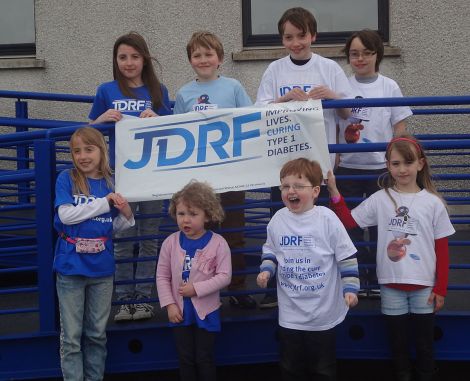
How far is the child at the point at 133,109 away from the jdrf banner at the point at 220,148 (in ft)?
0.87

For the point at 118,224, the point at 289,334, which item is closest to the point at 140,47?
the point at 118,224

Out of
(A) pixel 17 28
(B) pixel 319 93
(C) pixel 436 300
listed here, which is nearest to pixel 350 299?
(C) pixel 436 300

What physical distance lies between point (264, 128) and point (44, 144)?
3.91ft

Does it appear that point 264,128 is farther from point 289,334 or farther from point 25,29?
point 25,29

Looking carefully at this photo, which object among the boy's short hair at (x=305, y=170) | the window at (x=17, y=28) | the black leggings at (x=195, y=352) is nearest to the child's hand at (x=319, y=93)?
the boy's short hair at (x=305, y=170)

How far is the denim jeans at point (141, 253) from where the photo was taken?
430 cm

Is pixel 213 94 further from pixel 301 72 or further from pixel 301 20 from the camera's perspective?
pixel 301 20

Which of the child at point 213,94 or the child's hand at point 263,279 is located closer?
the child's hand at point 263,279

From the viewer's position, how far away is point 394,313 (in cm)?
381

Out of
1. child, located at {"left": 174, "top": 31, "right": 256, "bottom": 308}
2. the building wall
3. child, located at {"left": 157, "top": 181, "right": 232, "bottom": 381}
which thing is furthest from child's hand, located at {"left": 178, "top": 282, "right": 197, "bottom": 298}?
the building wall

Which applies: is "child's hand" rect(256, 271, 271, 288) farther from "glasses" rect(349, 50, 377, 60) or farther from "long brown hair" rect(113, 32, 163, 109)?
"glasses" rect(349, 50, 377, 60)

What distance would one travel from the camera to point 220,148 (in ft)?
13.3

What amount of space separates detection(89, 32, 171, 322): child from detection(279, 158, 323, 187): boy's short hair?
971 millimetres

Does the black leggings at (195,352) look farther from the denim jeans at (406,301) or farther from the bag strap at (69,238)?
the denim jeans at (406,301)
